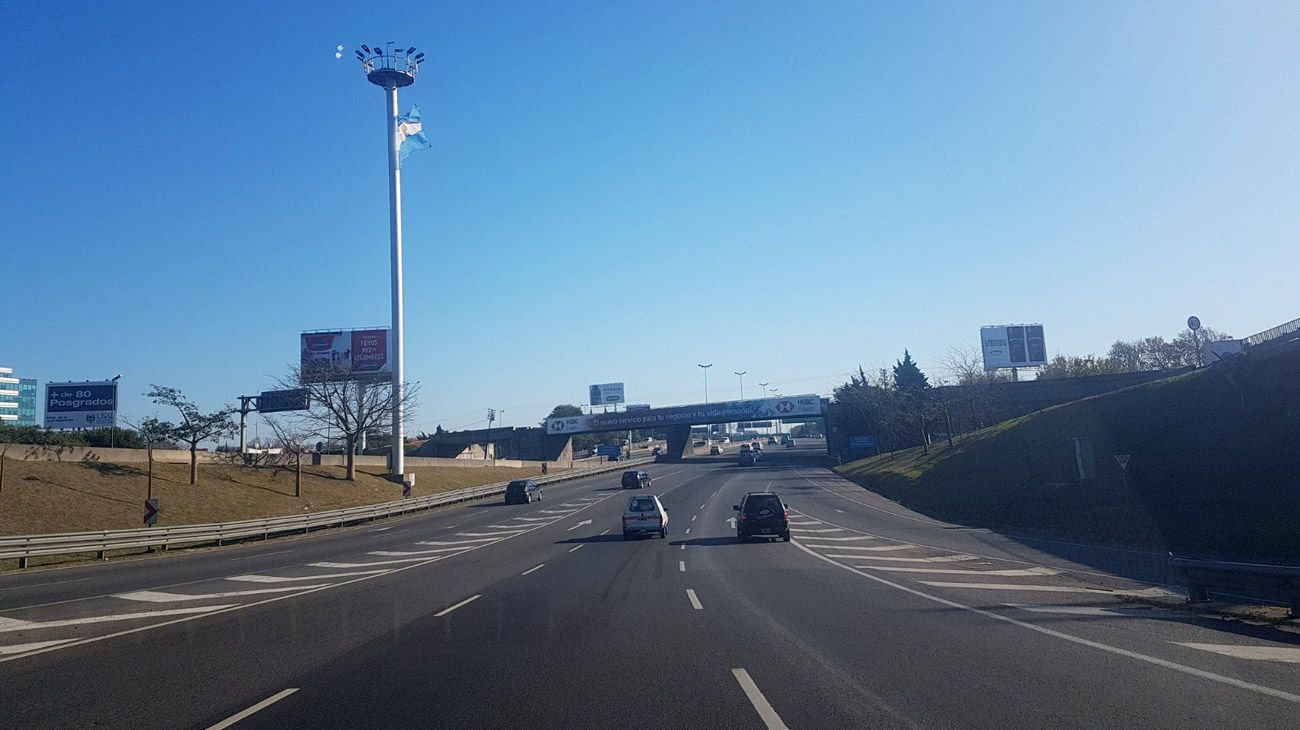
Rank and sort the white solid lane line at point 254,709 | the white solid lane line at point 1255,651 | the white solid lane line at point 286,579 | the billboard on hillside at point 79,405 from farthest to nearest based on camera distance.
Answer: the billboard on hillside at point 79,405
the white solid lane line at point 286,579
the white solid lane line at point 1255,651
the white solid lane line at point 254,709

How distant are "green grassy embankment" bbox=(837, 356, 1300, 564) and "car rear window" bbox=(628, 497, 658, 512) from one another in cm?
1295

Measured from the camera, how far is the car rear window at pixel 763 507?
28.4 meters

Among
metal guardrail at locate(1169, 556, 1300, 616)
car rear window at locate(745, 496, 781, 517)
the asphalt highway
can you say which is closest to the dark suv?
car rear window at locate(745, 496, 781, 517)

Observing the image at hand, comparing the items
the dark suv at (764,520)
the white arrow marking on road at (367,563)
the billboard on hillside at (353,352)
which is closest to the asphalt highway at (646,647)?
the white arrow marking on road at (367,563)

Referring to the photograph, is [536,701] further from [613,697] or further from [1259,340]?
[1259,340]

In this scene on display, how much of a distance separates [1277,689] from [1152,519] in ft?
68.4

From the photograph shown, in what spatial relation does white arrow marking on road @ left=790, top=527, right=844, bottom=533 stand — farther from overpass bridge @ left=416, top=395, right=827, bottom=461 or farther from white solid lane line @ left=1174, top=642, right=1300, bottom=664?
overpass bridge @ left=416, top=395, right=827, bottom=461

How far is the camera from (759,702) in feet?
26.3

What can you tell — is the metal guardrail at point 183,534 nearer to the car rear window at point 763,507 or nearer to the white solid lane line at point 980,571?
the car rear window at point 763,507

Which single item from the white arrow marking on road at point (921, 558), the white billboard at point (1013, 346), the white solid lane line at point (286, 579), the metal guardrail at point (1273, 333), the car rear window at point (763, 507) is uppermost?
the white billboard at point (1013, 346)

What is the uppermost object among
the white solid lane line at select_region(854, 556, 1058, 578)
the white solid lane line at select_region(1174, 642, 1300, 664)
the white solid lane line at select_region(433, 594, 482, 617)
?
the white solid lane line at select_region(1174, 642, 1300, 664)

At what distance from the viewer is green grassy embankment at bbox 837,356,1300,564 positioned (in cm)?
2386

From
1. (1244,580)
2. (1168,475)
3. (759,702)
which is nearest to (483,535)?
(1168,475)

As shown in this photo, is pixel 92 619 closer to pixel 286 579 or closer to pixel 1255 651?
pixel 286 579
